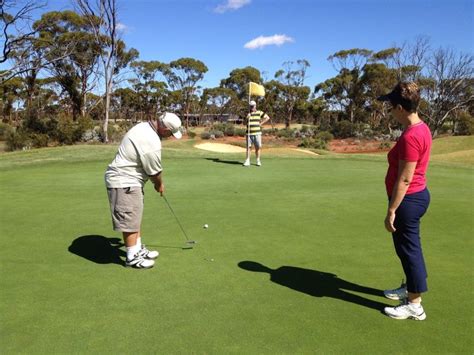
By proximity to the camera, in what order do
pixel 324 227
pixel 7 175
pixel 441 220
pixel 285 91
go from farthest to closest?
pixel 285 91
pixel 7 175
pixel 441 220
pixel 324 227

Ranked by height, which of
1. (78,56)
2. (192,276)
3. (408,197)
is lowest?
(192,276)

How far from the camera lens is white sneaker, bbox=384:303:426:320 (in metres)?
3.27

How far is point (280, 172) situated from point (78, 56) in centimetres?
2881

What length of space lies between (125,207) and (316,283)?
2.06m

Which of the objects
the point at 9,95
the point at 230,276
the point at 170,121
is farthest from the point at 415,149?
the point at 9,95

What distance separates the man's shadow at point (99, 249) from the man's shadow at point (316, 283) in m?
1.47

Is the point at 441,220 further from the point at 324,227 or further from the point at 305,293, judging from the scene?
the point at 305,293

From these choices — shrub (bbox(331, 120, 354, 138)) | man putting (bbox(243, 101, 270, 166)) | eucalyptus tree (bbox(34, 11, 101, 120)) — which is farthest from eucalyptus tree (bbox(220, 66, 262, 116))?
man putting (bbox(243, 101, 270, 166))

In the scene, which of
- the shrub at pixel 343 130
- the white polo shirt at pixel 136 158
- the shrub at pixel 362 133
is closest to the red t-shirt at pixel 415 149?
the white polo shirt at pixel 136 158

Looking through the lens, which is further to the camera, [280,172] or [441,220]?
[280,172]

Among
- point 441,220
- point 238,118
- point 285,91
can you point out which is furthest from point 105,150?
point 238,118

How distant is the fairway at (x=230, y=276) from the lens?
298cm

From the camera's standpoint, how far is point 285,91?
62938 millimetres

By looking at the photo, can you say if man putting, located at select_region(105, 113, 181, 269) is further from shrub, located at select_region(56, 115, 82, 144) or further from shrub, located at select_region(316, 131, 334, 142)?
shrub, located at select_region(316, 131, 334, 142)
